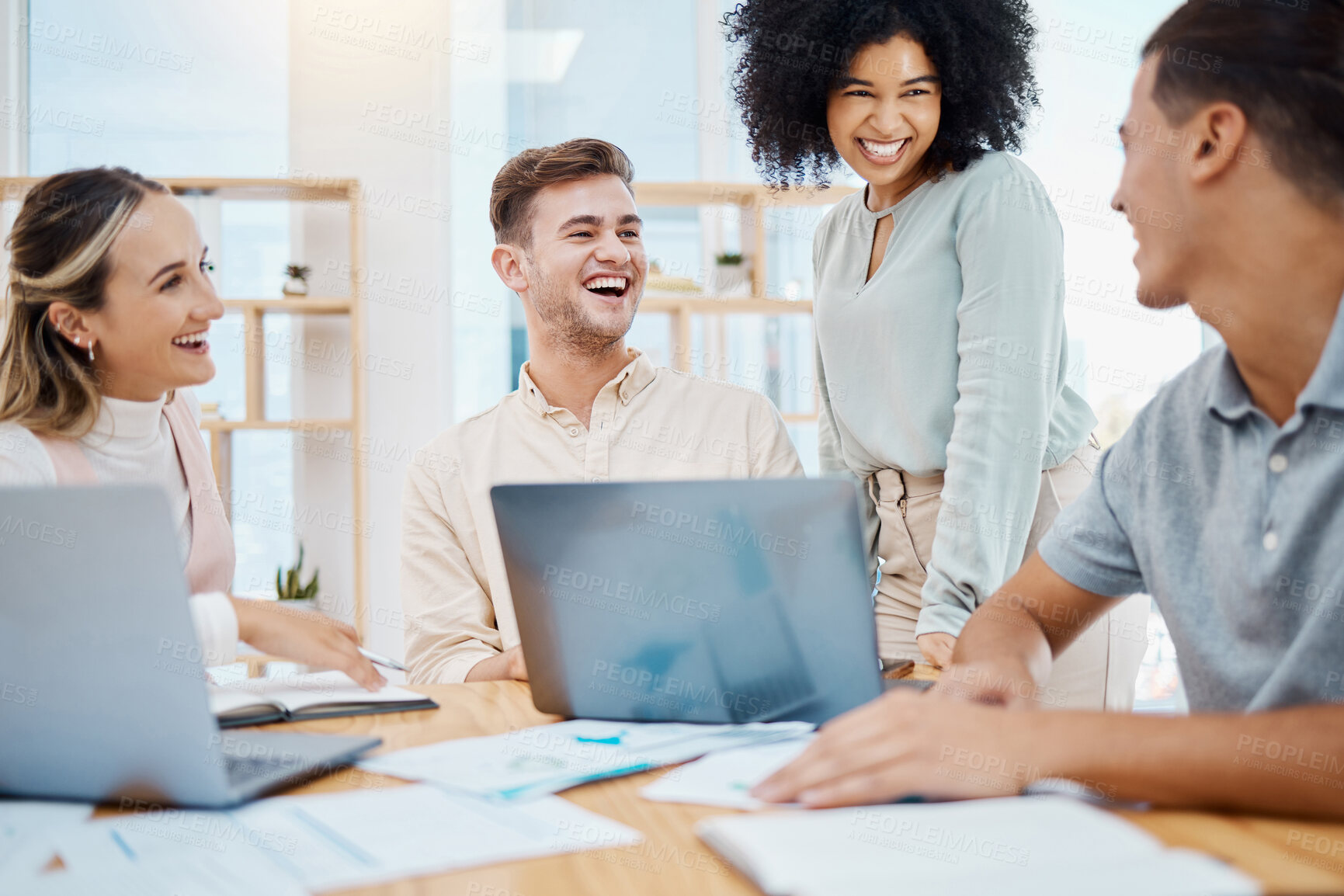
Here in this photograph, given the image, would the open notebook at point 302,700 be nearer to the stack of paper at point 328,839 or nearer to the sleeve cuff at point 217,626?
the sleeve cuff at point 217,626

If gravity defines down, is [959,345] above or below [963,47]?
below

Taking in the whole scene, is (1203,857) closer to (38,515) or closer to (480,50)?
(38,515)

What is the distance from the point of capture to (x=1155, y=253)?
1.15 meters

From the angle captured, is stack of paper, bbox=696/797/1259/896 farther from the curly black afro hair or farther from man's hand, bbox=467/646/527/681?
the curly black afro hair

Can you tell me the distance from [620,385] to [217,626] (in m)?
1.09

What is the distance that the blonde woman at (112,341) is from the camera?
1.61 meters

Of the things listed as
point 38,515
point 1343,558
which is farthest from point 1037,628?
point 38,515

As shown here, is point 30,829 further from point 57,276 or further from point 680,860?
point 57,276

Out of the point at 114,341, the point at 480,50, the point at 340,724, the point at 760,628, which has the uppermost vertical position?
the point at 480,50

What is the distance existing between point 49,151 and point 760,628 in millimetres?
4417

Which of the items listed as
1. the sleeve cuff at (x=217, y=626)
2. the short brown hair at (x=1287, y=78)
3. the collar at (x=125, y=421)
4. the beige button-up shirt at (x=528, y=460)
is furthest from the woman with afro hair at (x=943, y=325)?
the collar at (x=125, y=421)

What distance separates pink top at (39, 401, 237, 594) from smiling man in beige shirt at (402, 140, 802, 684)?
1.02ft

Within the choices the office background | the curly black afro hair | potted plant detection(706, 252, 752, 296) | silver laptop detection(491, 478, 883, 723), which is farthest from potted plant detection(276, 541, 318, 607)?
silver laptop detection(491, 478, 883, 723)

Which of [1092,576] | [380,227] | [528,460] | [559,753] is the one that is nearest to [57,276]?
[528,460]
